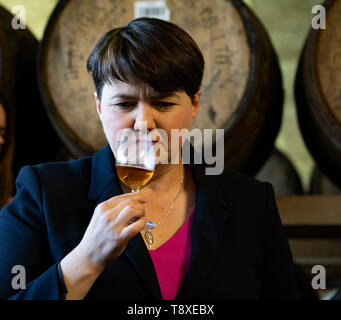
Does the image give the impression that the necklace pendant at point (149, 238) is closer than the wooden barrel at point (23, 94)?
Yes

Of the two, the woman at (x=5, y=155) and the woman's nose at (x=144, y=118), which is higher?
the woman's nose at (x=144, y=118)

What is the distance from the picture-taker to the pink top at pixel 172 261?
1011 millimetres

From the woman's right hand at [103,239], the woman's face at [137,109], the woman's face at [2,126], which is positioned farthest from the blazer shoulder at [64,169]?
the woman's face at [2,126]

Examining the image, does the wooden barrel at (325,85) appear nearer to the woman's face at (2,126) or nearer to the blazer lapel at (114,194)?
the blazer lapel at (114,194)

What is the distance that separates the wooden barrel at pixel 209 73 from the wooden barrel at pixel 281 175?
1.20 ft

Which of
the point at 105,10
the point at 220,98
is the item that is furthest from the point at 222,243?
the point at 105,10

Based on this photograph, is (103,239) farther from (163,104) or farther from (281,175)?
(281,175)

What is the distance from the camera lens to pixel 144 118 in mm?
957

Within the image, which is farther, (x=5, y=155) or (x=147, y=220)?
(x=5, y=155)

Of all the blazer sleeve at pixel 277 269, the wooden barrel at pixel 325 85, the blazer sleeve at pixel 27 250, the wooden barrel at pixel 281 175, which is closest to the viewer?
the blazer sleeve at pixel 27 250

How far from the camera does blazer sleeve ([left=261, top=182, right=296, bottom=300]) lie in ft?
3.73

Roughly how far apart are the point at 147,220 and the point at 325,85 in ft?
2.52

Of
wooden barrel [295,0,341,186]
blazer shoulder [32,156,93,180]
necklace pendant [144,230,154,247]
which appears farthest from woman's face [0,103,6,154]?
wooden barrel [295,0,341,186]

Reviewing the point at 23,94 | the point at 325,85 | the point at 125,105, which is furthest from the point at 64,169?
the point at 325,85
